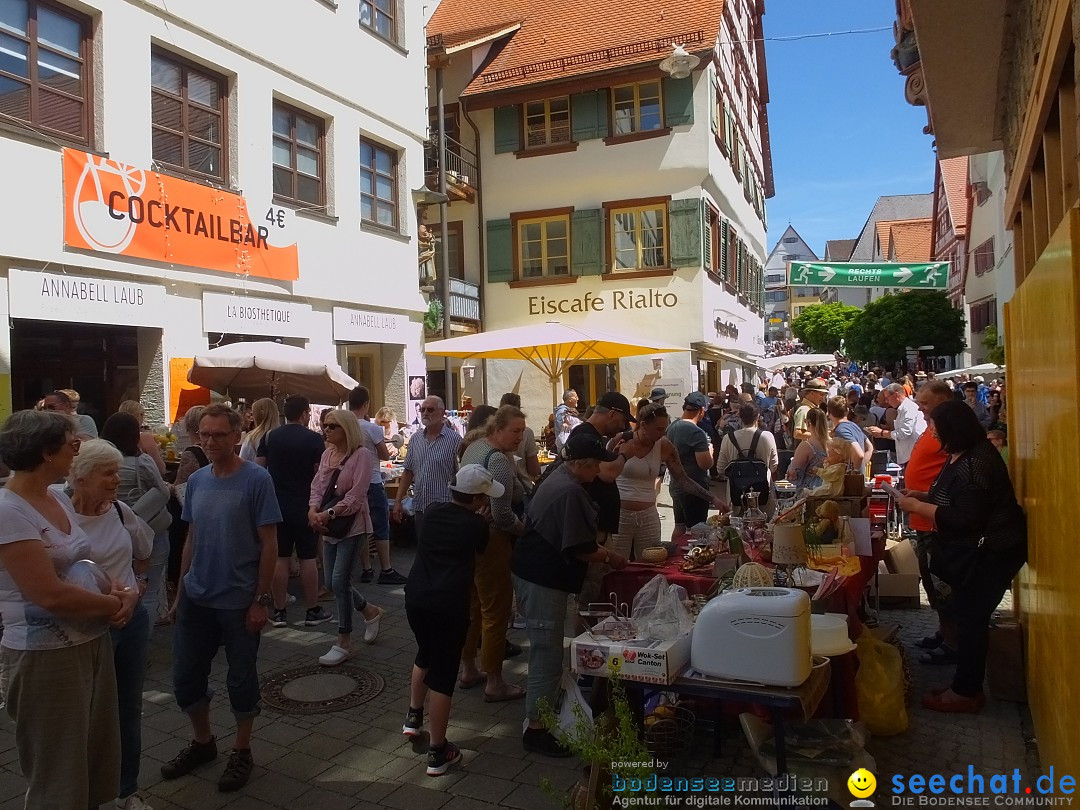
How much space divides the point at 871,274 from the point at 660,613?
64.6ft

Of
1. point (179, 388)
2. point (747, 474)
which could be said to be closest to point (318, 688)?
point (747, 474)

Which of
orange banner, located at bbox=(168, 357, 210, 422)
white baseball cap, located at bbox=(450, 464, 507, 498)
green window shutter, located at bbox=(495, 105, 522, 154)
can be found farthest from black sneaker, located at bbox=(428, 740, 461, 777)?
green window shutter, located at bbox=(495, 105, 522, 154)

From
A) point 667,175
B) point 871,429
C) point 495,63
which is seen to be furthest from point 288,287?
point 495,63

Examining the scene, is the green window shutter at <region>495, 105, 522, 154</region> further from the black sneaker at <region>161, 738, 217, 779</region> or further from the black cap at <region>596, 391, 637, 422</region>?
the black sneaker at <region>161, 738, 217, 779</region>

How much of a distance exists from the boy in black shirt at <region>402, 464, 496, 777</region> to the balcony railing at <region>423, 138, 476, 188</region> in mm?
16307

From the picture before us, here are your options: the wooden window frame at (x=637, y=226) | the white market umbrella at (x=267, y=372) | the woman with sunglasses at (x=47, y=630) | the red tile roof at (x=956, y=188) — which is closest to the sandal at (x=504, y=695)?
the woman with sunglasses at (x=47, y=630)

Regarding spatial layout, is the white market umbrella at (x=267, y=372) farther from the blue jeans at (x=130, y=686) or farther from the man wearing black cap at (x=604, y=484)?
the blue jeans at (x=130, y=686)

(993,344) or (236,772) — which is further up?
(993,344)

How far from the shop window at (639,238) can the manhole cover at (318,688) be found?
15.6 meters

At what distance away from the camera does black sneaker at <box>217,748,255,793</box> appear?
150 inches

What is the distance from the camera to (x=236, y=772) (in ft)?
12.6

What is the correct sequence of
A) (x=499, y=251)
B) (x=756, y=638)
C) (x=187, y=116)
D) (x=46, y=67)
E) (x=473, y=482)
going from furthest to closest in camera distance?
(x=499, y=251) → (x=187, y=116) → (x=46, y=67) → (x=473, y=482) → (x=756, y=638)

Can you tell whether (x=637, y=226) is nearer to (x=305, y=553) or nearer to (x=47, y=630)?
(x=305, y=553)

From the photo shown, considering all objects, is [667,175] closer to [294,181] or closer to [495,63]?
[495,63]
